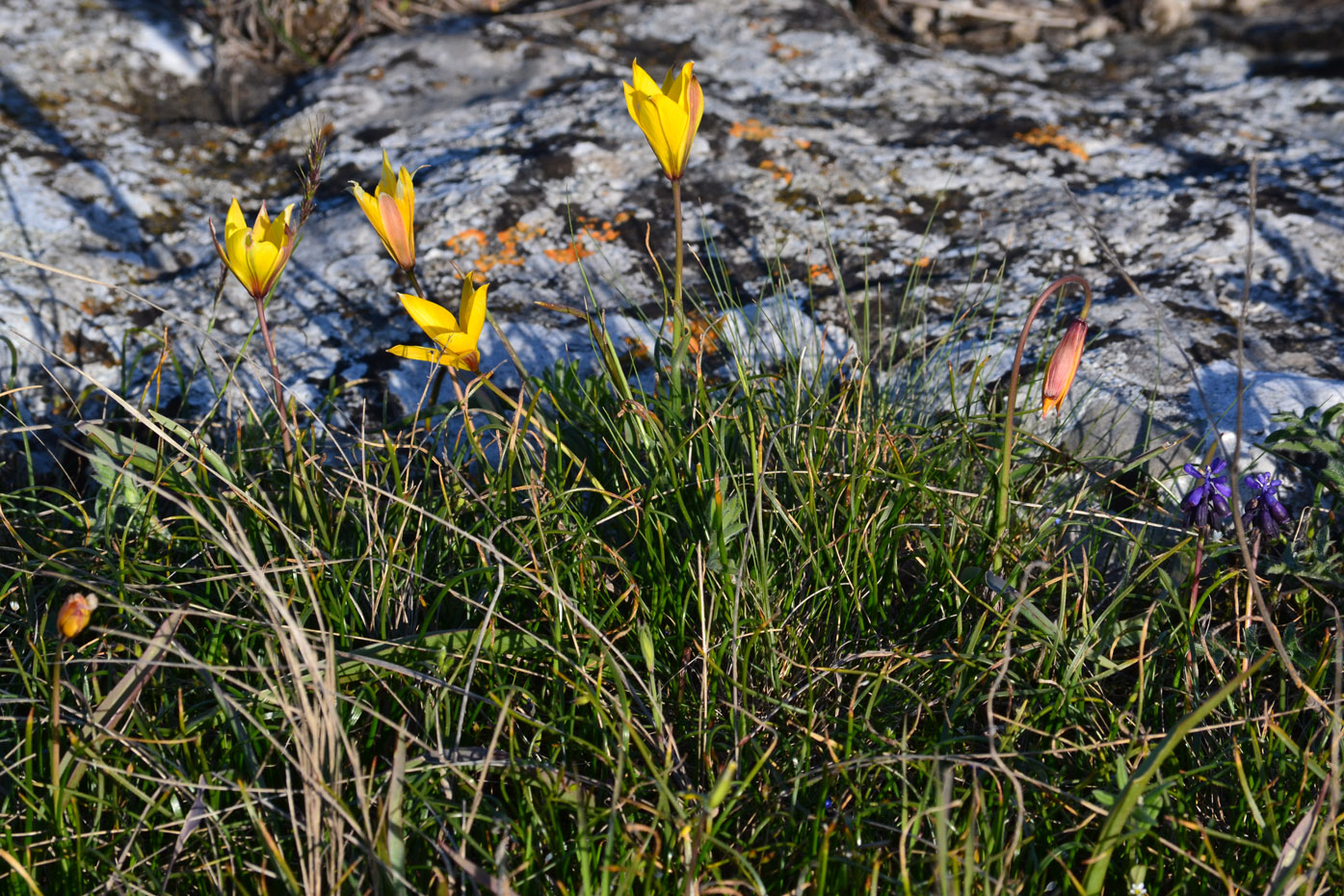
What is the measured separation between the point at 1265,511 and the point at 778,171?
1.62 meters

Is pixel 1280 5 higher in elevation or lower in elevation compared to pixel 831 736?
higher

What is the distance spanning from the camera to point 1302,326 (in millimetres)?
2127

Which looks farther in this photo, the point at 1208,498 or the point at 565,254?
the point at 565,254

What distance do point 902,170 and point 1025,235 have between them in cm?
45

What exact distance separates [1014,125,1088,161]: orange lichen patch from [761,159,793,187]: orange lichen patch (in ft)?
2.44

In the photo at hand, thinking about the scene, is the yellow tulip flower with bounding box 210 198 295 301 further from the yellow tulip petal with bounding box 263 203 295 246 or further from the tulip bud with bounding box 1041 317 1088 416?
the tulip bud with bounding box 1041 317 1088 416

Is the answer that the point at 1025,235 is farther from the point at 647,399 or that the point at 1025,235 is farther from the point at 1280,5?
the point at 1280,5

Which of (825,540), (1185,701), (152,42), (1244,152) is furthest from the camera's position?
(152,42)

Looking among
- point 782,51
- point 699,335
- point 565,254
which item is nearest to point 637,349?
point 699,335

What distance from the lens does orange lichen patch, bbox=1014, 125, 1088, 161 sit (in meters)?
2.74

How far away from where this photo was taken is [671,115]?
1524 mm

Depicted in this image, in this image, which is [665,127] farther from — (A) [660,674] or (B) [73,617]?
(B) [73,617]

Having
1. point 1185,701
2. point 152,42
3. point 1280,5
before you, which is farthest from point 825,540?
point 1280,5

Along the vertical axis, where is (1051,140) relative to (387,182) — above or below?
below
